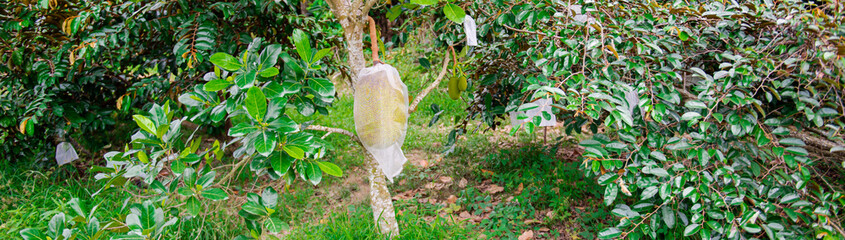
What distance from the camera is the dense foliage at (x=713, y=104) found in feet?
5.07

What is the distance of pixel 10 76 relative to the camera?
9.52 ft

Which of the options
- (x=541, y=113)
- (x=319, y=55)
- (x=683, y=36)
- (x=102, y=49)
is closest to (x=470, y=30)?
(x=541, y=113)

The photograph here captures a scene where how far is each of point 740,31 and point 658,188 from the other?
667 mm

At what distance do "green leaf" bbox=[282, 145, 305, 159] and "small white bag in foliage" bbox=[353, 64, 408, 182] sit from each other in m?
0.43

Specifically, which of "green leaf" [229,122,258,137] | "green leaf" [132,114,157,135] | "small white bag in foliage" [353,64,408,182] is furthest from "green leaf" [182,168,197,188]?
"small white bag in foliage" [353,64,408,182]

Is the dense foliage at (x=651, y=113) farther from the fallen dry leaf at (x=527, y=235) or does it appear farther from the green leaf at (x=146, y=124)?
the fallen dry leaf at (x=527, y=235)

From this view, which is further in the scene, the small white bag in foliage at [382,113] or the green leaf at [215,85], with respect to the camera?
the small white bag in foliage at [382,113]

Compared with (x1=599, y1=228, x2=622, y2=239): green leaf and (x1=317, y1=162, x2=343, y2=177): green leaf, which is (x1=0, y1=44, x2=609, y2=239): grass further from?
(x1=317, y1=162, x2=343, y2=177): green leaf

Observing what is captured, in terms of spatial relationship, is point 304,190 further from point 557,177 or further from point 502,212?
point 557,177

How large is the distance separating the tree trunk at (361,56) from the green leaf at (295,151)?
0.62 meters

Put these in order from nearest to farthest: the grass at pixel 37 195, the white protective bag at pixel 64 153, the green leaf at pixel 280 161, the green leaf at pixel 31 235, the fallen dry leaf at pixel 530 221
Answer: the green leaf at pixel 31 235 < the green leaf at pixel 280 161 < the fallen dry leaf at pixel 530 221 < the grass at pixel 37 195 < the white protective bag at pixel 64 153

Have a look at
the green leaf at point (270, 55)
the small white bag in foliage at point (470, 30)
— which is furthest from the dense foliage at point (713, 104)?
the green leaf at point (270, 55)

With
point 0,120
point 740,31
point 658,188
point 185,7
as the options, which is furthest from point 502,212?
point 0,120

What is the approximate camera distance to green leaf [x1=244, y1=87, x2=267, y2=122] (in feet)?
4.69
